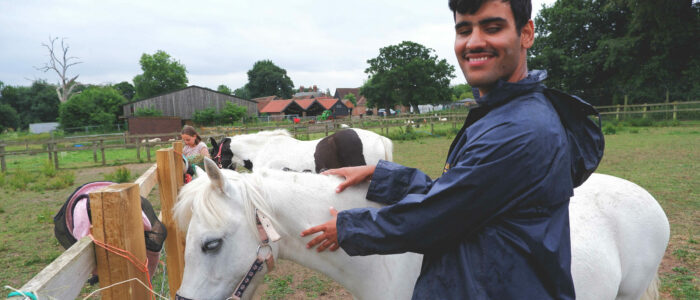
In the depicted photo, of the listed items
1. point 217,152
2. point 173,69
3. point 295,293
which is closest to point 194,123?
point 173,69

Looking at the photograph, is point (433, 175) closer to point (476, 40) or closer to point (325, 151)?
point (325, 151)

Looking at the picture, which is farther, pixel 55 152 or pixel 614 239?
pixel 55 152

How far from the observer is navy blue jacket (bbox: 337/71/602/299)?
3.28 feet

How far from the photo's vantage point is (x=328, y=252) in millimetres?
1708

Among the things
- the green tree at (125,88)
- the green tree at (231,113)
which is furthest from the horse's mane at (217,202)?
the green tree at (125,88)

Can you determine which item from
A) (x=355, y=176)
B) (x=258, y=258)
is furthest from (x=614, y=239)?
(x=258, y=258)

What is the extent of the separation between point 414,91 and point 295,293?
166ft

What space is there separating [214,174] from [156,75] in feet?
222

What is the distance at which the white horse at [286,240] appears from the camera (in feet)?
5.12

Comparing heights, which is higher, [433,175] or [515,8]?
[515,8]

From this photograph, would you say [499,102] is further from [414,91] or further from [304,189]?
[414,91]

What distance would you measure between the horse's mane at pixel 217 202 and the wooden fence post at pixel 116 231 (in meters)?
0.20

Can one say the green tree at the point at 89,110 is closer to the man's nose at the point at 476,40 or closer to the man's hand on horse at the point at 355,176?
the man's hand on horse at the point at 355,176

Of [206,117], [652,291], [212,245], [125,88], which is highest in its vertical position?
[125,88]
